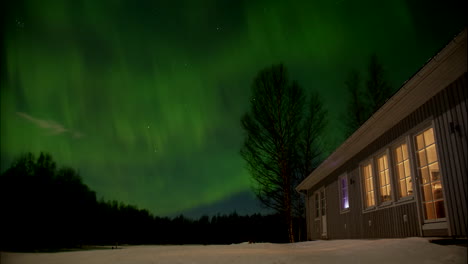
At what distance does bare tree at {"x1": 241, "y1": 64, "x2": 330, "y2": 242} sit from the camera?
17797 mm

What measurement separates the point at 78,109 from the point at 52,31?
603 inches

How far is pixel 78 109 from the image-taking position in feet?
108

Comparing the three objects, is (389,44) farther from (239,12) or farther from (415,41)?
(239,12)

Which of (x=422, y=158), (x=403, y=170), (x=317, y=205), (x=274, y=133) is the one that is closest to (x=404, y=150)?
(x=403, y=170)

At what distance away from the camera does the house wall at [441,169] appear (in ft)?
18.0

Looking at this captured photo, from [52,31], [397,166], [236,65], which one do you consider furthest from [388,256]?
[52,31]

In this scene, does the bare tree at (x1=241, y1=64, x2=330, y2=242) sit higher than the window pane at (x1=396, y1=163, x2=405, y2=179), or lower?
higher

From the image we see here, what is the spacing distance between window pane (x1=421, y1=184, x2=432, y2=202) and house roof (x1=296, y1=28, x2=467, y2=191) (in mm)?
1472

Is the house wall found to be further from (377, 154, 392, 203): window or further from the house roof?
(377, 154, 392, 203): window

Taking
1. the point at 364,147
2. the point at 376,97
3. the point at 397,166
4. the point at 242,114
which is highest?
the point at 376,97

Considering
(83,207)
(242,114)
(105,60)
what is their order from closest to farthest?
(242,114) → (105,60) → (83,207)

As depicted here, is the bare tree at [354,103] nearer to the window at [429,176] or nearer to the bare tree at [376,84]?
the bare tree at [376,84]

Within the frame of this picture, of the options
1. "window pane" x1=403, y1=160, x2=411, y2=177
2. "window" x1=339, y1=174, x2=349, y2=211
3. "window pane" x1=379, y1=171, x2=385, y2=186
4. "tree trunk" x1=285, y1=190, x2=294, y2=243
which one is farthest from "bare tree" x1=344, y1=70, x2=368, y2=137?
"window pane" x1=403, y1=160, x2=411, y2=177

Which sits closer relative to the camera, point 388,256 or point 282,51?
point 388,256
